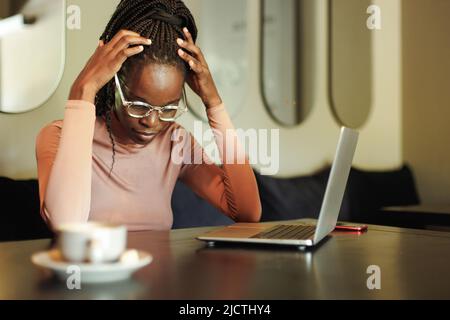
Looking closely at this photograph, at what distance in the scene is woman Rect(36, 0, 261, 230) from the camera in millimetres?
1169

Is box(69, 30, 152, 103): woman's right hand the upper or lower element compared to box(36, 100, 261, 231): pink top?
upper

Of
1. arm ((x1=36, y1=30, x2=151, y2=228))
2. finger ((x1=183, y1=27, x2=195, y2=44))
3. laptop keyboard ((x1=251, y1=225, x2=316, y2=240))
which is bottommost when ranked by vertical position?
laptop keyboard ((x1=251, y1=225, x2=316, y2=240))

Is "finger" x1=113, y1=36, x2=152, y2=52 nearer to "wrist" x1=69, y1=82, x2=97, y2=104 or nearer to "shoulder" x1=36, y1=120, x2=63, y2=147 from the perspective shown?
"wrist" x1=69, y1=82, x2=97, y2=104

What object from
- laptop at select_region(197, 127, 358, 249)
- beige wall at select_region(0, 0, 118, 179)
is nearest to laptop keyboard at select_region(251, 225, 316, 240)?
laptop at select_region(197, 127, 358, 249)

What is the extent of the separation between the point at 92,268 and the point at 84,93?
2.24ft

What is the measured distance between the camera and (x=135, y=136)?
4.66 feet

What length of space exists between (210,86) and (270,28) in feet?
4.03

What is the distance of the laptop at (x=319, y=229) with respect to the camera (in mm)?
950

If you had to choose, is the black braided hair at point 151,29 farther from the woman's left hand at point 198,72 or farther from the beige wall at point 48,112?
the beige wall at point 48,112

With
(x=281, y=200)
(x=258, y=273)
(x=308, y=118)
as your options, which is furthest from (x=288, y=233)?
(x=308, y=118)

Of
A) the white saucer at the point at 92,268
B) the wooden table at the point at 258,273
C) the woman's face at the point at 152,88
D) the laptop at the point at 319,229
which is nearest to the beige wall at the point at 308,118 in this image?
the woman's face at the point at 152,88

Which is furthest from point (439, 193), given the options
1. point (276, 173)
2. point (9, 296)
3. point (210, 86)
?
point (9, 296)

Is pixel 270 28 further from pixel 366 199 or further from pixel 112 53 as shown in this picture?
pixel 112 53

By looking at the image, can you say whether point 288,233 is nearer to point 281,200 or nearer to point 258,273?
point 258,273
